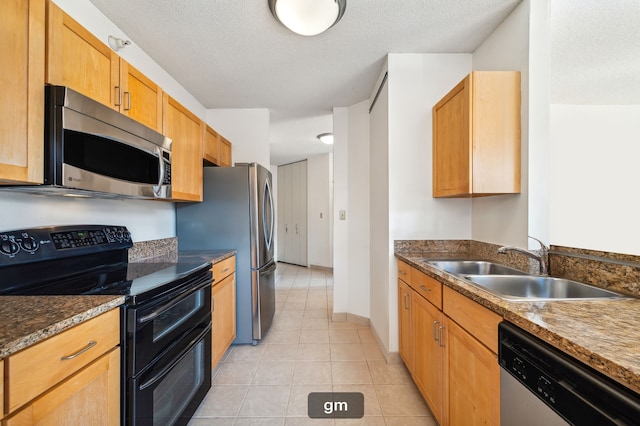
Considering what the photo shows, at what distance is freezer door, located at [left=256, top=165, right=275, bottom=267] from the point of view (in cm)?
237

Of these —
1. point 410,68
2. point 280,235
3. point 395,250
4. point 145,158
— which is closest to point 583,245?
point 395,250

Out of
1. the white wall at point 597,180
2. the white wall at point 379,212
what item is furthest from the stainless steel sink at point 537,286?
the white wall at point 379,212

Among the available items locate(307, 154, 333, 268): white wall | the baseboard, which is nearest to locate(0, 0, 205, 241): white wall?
locate(307, 154, 333, 268): white wall

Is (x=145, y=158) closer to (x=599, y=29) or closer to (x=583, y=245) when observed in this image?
(x=583, y=245)

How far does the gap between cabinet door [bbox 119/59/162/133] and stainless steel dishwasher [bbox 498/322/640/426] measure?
2043 millimetres

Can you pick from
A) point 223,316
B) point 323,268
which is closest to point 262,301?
point 223,316

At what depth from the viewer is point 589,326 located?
71 centimetres

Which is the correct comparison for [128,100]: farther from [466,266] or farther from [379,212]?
[466,266]

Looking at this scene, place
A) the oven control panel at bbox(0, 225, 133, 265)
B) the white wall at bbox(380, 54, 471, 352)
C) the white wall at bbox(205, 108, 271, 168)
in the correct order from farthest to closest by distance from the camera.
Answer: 1. the white wall at bbox(205, 108, 271, 168)
2. the white wall at bbox(380, 54, 471, 352)
3. the oven control panel at bbox(0, 225, 133, 265)

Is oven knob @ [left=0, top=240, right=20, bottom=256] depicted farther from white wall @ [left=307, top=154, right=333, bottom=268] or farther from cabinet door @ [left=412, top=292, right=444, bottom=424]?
white wall @ [left=307, top=154, right=333, bottom=268]

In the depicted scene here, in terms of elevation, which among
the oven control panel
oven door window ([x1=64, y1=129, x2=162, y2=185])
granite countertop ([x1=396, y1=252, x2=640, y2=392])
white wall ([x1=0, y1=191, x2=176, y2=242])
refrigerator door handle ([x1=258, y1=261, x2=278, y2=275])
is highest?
oven door window ([x1=64, y1=129, x2=162, y2=185])

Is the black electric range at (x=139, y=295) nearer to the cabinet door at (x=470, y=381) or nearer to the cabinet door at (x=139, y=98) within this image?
the cabinet door at (x=139, y=98)

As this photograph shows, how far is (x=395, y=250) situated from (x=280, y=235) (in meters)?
4.88

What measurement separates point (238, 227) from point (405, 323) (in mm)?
1597
